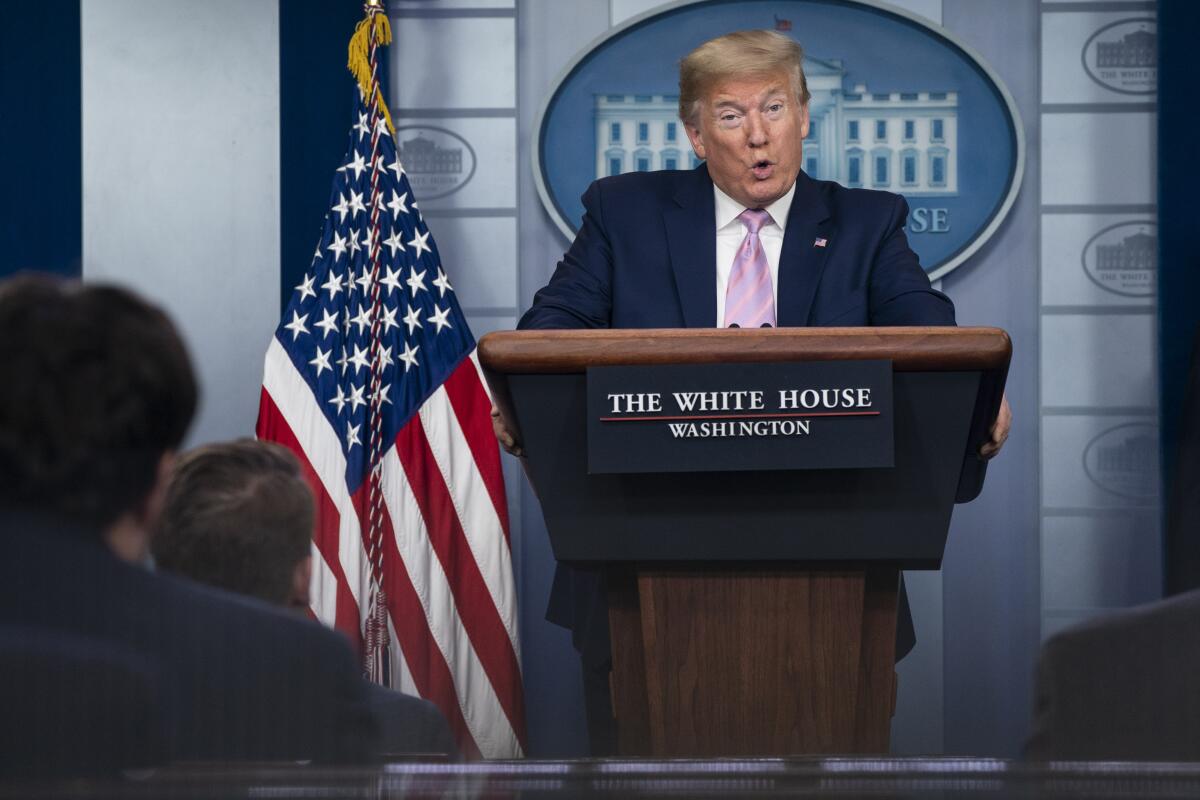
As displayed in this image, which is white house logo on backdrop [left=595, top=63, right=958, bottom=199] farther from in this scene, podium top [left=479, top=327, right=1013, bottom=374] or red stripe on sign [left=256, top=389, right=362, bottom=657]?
podium top [left=479, top=327, right=1013, bottom=374]

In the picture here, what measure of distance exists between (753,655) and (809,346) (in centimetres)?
39

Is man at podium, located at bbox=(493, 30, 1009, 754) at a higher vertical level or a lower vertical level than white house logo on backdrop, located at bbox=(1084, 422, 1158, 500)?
higher

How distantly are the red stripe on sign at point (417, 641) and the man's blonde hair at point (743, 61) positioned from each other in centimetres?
151

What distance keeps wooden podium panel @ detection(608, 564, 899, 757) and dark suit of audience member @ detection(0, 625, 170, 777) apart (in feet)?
2.53

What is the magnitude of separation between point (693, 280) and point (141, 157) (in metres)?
2.23

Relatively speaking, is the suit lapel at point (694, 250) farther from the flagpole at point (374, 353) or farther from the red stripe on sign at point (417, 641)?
the red stripe on sign at point (417, 641)

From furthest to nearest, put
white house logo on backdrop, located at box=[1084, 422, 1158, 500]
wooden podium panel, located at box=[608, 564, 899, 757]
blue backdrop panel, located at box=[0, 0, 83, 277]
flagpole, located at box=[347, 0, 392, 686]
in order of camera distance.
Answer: blue backdrop panel, located at box=[0, 0, 83, 277] → white house logo on backdrop, located at box=[1084, 422, 1158, 500] → flagpole, located at box=[347, 0, 392, 686] → wooden podium panel, located at box=[608, 564, 899, 757]

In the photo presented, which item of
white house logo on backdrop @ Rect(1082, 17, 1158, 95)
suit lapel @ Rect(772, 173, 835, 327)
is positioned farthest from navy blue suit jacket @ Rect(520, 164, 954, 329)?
white house logo on backdrop @ Rect(1082, 17, 1158, 95)

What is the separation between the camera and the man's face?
2.24 metres

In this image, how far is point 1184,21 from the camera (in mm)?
3527

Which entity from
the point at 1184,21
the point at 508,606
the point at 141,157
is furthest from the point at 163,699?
the point at 1184,21

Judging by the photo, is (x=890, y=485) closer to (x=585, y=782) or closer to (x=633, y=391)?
(x=633, y=391)

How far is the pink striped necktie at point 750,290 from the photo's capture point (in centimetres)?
219

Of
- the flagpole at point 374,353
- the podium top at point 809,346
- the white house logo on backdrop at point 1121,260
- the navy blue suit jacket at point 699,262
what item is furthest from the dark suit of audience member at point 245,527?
the white house logo on backdrop at point 1121,260
